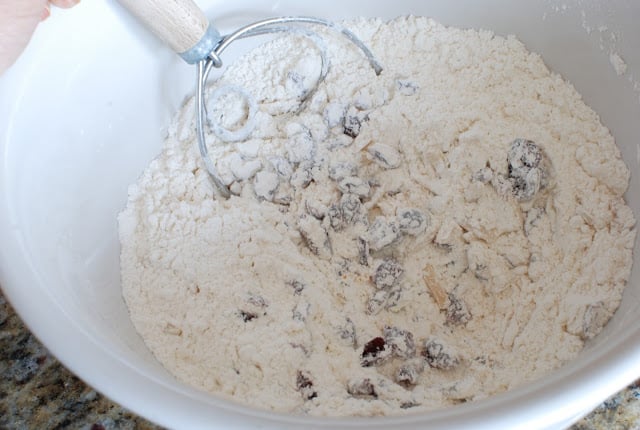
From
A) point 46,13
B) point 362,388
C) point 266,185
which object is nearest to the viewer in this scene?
point 362,388

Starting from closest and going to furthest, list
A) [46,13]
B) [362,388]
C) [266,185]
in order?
[362,388]
[46,13]
[266,185]

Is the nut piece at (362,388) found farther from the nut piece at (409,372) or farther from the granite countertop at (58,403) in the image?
the granite countertop at (58,403)

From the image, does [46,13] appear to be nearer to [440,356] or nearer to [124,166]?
[124,166]

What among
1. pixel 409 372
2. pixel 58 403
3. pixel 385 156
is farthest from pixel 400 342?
pixel 58 403

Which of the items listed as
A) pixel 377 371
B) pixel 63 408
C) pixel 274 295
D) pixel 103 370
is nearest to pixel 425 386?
pixel 377 371

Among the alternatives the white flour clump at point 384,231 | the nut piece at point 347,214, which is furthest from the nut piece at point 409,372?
the nut piece at point 347,214

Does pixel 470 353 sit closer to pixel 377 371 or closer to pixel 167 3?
pixel 377 371

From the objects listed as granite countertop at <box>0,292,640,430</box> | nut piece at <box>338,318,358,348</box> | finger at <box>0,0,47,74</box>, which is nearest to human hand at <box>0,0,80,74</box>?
finger at <box>0,0,47,74</box>
